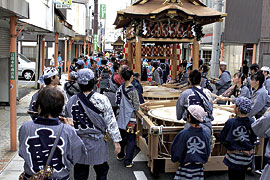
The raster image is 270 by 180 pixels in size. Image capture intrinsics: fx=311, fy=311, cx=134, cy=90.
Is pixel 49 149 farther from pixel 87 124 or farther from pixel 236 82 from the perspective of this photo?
pixel 236 82

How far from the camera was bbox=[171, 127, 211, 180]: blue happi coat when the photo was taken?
3877 mm

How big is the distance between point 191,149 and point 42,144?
192cm

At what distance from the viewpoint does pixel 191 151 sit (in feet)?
12.7

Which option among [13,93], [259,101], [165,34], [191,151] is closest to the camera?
[191,151]

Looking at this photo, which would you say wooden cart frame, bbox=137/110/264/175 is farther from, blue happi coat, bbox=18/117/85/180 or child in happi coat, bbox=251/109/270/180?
blue happi coat, bbox=18/117/85/180

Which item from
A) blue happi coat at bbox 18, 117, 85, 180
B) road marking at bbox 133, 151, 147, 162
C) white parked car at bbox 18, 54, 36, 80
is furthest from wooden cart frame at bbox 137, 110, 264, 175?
white parked car at bbox 18, 54, 36, 80

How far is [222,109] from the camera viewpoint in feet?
23.7

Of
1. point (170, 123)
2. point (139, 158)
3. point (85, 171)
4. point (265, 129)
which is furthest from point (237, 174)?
point (139, 158)

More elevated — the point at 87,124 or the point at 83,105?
the point at 83,105

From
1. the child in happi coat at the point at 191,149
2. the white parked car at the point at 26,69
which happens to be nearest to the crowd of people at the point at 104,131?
the child in happi coat at the point at 191,149

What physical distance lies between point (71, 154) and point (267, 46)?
17.2 metres

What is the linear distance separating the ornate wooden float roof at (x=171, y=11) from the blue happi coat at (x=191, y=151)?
487cm

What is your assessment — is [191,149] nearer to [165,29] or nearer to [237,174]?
[237,174]

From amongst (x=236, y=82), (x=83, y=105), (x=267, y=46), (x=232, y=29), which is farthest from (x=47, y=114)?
(x=267, y=46)
